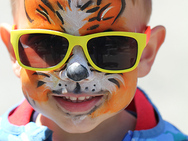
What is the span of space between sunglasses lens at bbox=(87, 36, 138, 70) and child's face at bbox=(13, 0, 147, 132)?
32 millimetres

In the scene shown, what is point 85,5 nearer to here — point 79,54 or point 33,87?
point 79,54

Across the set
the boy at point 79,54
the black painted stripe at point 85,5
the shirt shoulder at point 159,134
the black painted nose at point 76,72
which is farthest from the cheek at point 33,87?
the shirt shoulder at point 159,134

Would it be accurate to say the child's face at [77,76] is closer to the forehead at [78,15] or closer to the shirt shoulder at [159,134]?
the forehead at [78,15]

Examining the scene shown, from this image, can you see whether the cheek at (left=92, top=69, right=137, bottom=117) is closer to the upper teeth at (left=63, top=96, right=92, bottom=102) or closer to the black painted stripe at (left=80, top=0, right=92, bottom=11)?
the upper teeth at (left=63, top=96, right=92, bottom=102)

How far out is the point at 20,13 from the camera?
118 cm

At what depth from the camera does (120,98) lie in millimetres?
1166

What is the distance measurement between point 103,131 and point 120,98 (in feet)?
0.87

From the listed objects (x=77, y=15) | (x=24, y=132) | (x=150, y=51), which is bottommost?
(x=24, y=132)

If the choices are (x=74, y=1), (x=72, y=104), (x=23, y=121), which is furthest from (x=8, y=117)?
(x=74, y=1)

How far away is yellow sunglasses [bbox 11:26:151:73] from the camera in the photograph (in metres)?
1.06

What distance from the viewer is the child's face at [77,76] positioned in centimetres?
106

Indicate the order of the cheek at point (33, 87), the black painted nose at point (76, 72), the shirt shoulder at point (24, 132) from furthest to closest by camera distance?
the shirt shoulder at point (24, 132), the cheek at point (33, 87), the black painted nose at point (76, 72)

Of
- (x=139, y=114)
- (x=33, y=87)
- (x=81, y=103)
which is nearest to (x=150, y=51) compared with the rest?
(x=139, y=114)

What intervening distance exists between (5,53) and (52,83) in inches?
58.0
